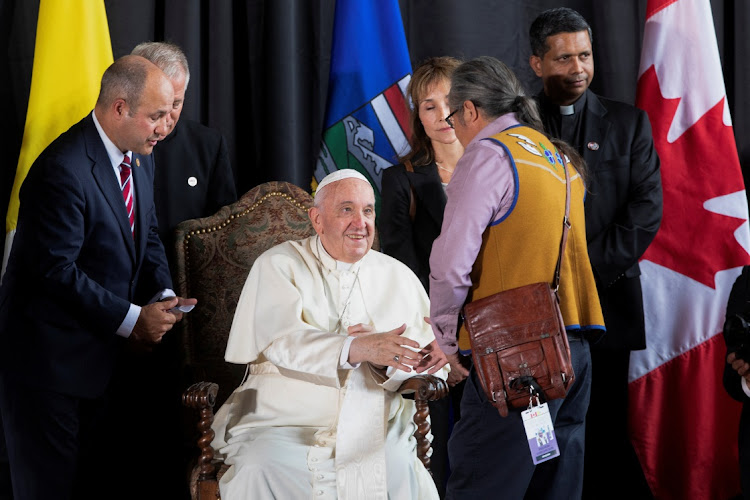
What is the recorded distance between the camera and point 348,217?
131 inches

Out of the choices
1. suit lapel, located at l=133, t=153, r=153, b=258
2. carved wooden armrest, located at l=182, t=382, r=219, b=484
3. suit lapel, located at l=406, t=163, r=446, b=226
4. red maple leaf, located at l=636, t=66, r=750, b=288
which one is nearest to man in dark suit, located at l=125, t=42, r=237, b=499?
suit lapel, located at l=133, t=153, r=153, b=258

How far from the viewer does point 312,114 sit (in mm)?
4727

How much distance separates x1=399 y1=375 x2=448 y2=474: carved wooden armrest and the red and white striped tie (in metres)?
1.19

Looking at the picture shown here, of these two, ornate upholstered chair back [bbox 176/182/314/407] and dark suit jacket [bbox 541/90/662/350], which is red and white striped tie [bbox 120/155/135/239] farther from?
dark suit jacket [bbox 541/90/662/350]

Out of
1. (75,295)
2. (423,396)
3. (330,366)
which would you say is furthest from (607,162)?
(75,295)

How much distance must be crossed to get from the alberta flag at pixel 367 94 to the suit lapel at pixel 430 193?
52 centimetres

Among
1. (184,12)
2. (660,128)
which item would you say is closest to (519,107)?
(660,128)

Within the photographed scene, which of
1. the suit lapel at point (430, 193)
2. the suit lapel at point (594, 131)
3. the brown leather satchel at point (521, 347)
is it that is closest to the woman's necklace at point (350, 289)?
the suit lapel at point (430, 193)

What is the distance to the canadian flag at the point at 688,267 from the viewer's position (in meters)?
4.22

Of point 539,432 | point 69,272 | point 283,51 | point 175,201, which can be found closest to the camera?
point 539,432

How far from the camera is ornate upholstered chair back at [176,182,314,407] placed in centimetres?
367

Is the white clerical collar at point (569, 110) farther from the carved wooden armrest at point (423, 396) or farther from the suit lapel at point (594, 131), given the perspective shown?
the carved wooden armrest at point (423, 396)

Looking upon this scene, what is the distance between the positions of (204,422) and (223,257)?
0.87m

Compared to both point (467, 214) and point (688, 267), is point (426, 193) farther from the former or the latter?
point (688, 267)
